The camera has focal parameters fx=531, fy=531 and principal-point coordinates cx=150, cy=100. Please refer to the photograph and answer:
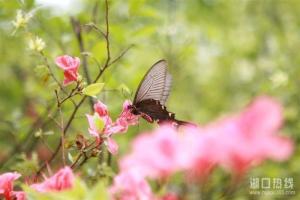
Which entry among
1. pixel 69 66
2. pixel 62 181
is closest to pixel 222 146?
pixel 62 181

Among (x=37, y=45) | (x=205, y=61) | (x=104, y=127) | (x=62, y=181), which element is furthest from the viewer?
(x=205, y=61)

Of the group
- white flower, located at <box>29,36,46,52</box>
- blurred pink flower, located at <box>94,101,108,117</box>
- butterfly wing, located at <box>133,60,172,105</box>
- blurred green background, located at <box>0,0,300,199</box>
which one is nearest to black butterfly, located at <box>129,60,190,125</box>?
butterfly wing, located at <box>133,60,172,105</box>

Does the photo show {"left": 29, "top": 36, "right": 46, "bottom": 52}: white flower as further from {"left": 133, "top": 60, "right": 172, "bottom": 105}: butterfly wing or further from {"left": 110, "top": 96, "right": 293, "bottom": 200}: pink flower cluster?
{"left": 110, "top": 96, "right": 293, "bottom": 200}: pink flower cluster

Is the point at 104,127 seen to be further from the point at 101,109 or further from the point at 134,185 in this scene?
the point at 134,185

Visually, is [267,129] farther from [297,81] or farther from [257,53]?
[257,53]

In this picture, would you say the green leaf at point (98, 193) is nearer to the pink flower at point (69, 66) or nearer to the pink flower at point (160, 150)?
the pink flower at point (160, 150)

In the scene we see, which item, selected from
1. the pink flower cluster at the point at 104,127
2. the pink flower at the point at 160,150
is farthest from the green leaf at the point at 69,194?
the pink flower cluster at the point at 104,127
